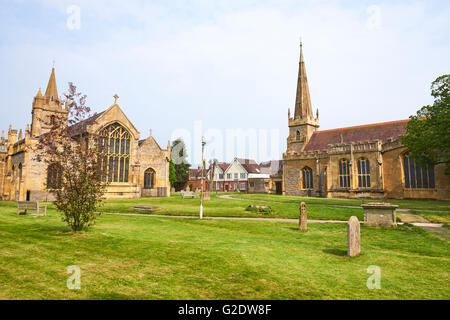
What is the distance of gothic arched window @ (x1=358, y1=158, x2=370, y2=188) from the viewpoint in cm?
3922

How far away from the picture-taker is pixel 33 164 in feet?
110

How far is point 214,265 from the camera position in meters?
7.26

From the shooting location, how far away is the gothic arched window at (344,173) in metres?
41.2

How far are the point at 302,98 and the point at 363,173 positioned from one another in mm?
22761

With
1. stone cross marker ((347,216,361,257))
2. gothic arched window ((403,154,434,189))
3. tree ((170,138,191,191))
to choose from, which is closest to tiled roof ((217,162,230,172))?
tree ((170,138,191,191))

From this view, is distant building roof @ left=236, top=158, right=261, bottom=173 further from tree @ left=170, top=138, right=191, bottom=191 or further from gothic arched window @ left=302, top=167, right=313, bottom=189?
gothic arched window @ left=302, top=167, right=313, bottom=189

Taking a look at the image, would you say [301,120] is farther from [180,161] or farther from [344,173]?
[180,161]

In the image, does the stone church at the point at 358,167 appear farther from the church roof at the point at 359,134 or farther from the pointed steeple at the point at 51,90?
the pointed steeple at the point at 51,90

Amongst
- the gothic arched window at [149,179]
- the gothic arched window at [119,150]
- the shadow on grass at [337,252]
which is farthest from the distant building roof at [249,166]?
the shadow on grass at [337,252]

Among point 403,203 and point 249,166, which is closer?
point 403,203

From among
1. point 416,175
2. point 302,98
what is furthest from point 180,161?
point 416,175

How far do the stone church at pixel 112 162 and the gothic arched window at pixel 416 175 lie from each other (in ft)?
104
